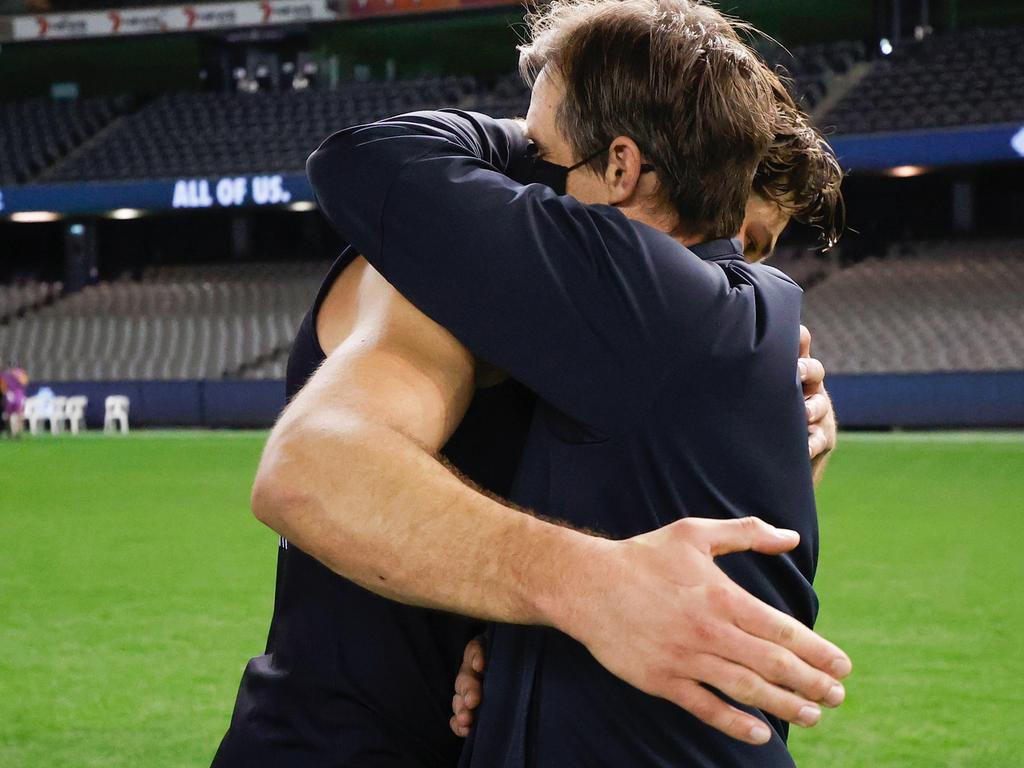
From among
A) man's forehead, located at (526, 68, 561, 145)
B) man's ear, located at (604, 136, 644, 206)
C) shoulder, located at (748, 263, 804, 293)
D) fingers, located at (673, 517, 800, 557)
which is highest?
man's forehead, located at (526, 68, 561, 145)

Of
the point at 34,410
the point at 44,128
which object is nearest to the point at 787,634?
the point at 34,410

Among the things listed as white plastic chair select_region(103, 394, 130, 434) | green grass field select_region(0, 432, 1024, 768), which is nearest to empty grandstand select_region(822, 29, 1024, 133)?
green grass field select_region(0, 432, 1024, 768)

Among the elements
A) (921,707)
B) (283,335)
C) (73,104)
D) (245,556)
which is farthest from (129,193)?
(921,707)

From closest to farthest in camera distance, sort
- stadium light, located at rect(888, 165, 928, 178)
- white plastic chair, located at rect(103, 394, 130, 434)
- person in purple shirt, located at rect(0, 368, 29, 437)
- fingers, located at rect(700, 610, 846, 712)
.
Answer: fingers, located at rect(700, 610, 846, 712) → person in purple shirt, located at rect(0, 368, 29, 437) → stadium light, located at rect(888, 165, 928, 178) → white plastic chair, located at rect(103, 394, 130, 434)

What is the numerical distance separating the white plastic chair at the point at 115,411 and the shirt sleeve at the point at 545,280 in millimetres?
22737

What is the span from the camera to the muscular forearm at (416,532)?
129cm

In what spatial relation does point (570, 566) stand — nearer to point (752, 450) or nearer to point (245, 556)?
point (752, 450)

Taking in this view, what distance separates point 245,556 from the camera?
8.78 meters

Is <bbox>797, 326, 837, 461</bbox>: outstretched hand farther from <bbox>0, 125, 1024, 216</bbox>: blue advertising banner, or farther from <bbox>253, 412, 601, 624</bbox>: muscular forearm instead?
<bbox>0, 125, 1024, 216</bbox>: blue advertising banner

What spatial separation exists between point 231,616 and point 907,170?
64.5 ft

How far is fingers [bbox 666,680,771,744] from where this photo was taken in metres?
1.25

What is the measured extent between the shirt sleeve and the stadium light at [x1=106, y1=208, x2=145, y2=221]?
89.1ft

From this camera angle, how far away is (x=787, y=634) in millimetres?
1253

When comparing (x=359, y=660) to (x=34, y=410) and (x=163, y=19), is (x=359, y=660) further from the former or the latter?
(x=163, y=19)
